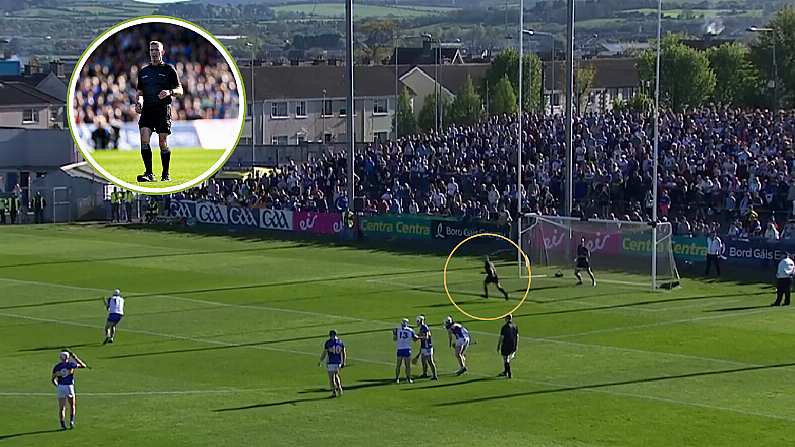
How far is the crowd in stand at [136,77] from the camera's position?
19.2 meters

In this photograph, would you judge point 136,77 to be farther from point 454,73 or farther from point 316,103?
point 454,73

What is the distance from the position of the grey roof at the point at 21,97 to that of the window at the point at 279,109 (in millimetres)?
16413

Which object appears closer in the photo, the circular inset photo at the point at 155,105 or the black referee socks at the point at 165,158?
the circular inset photo at the point at 155,105

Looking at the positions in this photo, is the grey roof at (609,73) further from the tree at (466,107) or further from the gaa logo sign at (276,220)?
the gaa logo sign at (276,220)

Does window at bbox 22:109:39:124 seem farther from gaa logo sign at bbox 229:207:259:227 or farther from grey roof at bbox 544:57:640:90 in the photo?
grey roof at bbox 544:57:640:90

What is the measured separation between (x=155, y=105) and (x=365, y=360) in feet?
68.8

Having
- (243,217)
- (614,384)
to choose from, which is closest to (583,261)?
(614,384)

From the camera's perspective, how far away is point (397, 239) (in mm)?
67688

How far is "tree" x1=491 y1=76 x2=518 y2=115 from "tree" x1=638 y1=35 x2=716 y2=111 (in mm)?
13661

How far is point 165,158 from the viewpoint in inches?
765

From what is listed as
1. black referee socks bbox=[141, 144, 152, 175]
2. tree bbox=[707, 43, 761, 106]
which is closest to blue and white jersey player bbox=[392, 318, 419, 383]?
black referee socks bbox=[141, 144, 152, 175]

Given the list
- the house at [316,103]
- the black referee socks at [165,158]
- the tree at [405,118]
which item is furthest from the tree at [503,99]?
the black referee socks at [165,158]

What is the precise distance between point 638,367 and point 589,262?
52.6 feet

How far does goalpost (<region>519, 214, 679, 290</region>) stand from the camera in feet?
172
